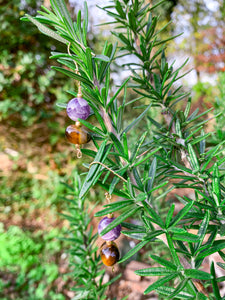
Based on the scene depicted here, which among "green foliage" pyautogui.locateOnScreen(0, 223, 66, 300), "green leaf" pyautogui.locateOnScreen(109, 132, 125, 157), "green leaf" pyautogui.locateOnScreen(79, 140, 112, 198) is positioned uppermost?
"green leaf" pyautogui.locateOnScreen(109, 132, 125, 157)

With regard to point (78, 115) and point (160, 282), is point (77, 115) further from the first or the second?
point (160, 282)

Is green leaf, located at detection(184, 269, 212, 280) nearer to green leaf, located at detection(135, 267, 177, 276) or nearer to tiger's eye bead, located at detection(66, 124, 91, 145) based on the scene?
green leaf, located at detection(135, 267, 177, 276)

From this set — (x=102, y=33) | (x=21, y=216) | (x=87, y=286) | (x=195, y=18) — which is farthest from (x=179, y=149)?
(x=195, y=18)

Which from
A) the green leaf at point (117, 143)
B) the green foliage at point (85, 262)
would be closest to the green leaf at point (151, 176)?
the green leaf at point (117, 143)

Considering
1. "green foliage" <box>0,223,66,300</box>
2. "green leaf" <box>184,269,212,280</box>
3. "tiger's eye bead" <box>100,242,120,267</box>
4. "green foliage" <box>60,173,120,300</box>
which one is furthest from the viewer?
"green foliage" <box>0,223,66,300</box>

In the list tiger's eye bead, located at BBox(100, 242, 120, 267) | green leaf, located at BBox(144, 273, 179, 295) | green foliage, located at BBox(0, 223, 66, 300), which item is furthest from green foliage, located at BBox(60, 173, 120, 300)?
green foliage, located at BBox(0, 223, 66, 300)

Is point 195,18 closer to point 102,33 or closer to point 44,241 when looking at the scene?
point 102,33

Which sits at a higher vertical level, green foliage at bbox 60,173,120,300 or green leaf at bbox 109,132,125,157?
green leaf at bbox 109,132,125,157

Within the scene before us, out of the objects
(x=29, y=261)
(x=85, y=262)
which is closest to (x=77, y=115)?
(x=85, y=262)

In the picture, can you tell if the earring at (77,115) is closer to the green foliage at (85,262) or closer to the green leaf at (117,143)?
the green leaf at (117,143)
